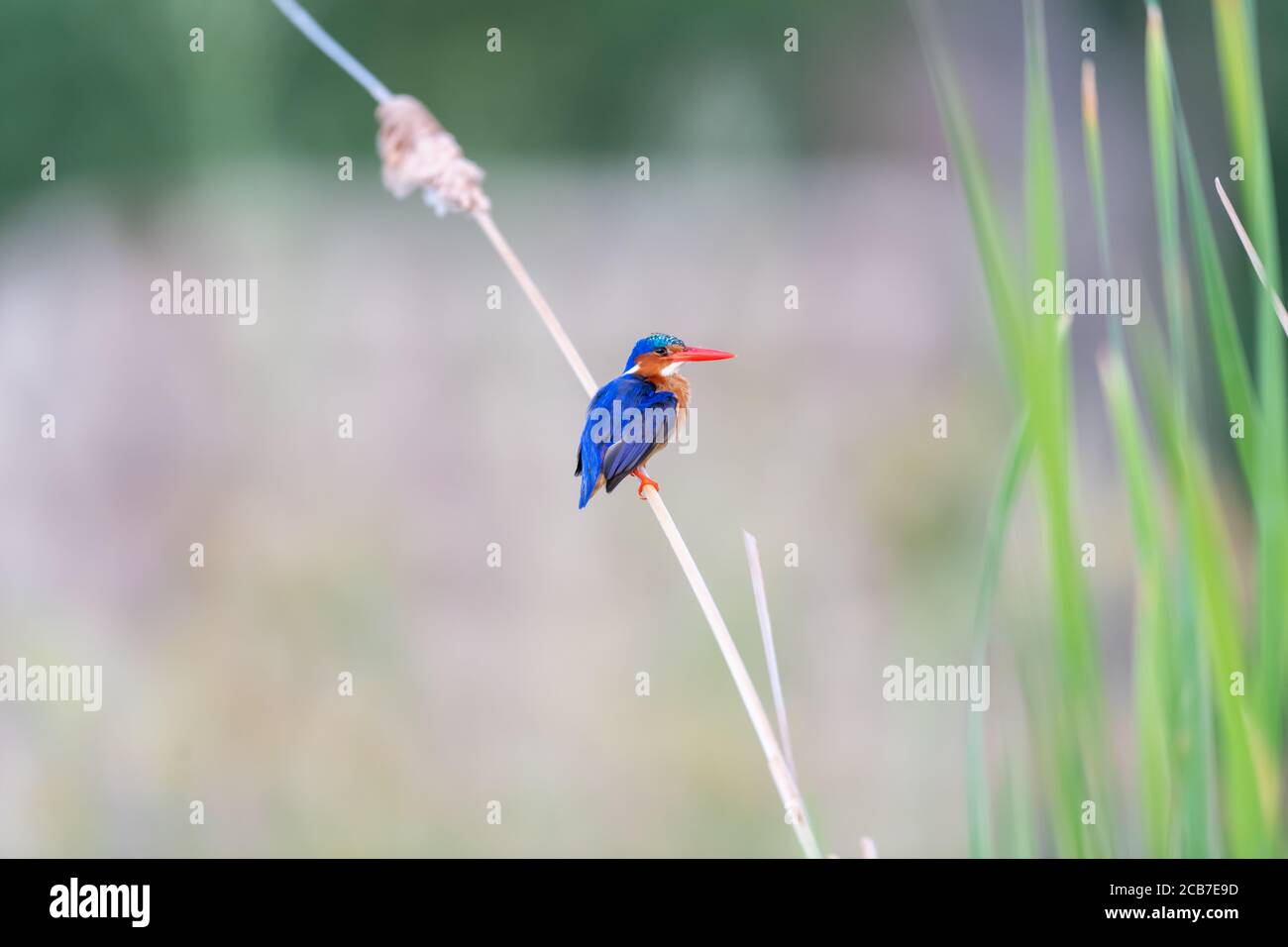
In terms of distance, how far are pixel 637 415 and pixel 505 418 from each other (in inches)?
66.8

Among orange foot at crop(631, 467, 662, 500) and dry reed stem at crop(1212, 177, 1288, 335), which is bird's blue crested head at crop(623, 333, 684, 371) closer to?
orange foot at crop(631, 467, 662, 500)

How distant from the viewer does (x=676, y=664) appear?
7.07ft

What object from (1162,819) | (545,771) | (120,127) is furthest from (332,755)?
(120,127)

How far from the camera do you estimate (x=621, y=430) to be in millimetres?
912

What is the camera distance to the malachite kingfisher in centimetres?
90

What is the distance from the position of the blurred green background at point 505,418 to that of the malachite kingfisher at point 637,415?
0.79 m

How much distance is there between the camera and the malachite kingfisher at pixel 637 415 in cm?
90

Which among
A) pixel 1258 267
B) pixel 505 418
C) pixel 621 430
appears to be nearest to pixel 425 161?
pixel 621 430

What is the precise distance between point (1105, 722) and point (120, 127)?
11.0ft

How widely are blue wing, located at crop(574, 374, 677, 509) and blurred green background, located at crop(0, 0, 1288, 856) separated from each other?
2.63 feet

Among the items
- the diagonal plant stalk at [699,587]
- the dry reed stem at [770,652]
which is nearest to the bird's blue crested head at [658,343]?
the diagonal plant stalk at [699,587]

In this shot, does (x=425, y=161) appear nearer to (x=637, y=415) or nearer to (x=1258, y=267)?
(x=637, y=415)

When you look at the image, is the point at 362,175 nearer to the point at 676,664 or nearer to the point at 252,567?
the point at 252,567

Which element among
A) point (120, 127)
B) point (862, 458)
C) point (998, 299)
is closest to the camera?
point (998, 299)
